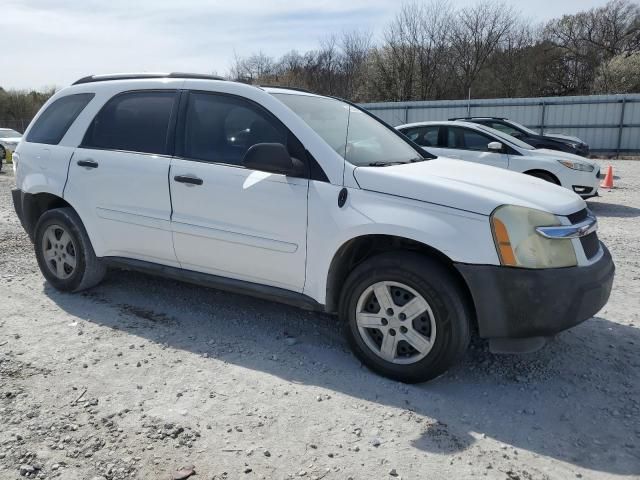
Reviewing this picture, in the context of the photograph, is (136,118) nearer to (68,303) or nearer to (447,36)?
(68,303)

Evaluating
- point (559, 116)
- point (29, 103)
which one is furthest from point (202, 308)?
point (29, 103)

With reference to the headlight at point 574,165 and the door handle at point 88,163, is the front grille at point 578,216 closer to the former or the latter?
the door handle at point 88,163

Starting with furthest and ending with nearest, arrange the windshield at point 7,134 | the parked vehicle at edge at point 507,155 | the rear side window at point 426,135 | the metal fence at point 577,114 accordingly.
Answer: the metal fence at point 577,114 < the windshield at point 7,134 < the rear side window at point 426,135 < the parked vehicle at edge at point 507,155

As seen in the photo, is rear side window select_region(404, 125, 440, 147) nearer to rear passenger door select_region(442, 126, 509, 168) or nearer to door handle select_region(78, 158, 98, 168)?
rear passenger door select_region(442, 126, 509, 168)

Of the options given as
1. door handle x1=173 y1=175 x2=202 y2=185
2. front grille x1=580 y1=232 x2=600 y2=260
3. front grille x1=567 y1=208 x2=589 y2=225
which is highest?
door handle x1=173 y1=175 x2=202 y2=185

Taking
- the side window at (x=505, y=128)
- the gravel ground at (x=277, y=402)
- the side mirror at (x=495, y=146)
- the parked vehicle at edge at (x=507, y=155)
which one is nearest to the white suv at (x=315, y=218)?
the gravel ground at (x=277, y=402)

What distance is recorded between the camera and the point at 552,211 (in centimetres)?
318

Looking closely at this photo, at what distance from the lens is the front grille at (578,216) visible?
10.7 feet

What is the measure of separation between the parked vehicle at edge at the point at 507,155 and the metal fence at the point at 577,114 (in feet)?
41.7

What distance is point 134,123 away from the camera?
14.4ft

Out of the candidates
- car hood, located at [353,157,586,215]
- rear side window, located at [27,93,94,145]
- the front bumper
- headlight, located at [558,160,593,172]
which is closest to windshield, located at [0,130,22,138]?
rear side window, located at [27,93,94,145]

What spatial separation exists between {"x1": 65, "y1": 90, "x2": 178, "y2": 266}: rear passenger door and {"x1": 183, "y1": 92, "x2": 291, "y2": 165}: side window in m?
0.20

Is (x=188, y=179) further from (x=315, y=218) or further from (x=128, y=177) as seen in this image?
(x=315, y=218)

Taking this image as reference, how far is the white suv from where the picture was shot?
3082 millimetres
